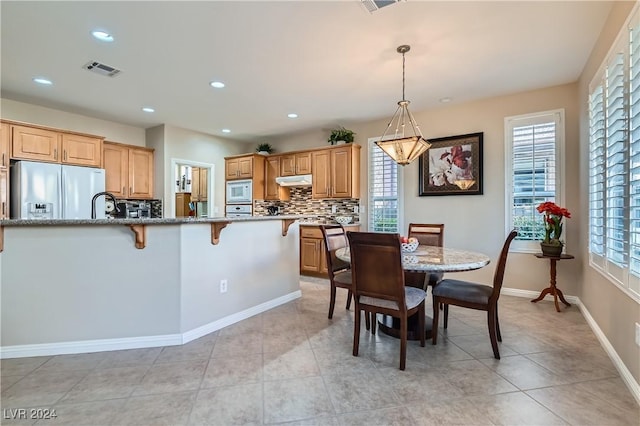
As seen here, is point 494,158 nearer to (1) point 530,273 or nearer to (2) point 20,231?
(1) point 530,273

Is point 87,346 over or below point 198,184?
below

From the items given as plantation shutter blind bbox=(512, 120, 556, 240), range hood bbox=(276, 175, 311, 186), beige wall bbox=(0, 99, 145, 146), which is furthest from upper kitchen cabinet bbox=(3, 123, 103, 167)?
plantation shutter blind bbox=(512, 120, 556, 240)

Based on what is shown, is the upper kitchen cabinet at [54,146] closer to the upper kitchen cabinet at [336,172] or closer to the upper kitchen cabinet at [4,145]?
the upper kitchen cabinet at [4,145]

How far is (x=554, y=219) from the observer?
3.44m

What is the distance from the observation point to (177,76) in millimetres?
3434

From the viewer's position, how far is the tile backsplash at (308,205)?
18.0 ft

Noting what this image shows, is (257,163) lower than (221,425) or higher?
higher

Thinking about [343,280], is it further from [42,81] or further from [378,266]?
[42,81]

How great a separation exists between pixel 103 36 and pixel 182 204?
485 cm

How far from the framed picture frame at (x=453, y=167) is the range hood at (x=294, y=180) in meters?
2.01

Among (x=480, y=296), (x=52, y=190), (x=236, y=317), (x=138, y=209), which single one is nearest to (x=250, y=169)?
(x=138, y=209)

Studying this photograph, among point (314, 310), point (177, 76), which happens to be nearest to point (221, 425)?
point (314, 310)

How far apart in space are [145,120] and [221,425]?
504cm

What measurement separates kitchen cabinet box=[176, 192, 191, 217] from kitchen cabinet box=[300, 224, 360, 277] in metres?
3.29
